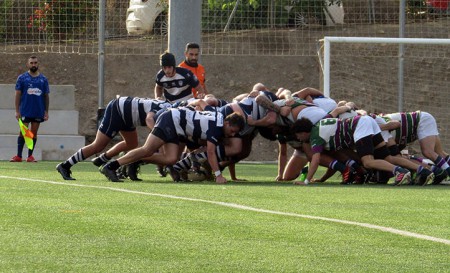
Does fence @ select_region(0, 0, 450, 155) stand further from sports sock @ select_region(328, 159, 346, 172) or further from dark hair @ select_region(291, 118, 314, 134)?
dark hair @ select_region(291, 118, 314, 134)

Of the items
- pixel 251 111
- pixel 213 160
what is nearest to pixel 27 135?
pixel 251 111

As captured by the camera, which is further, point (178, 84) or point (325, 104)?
A: point (178, 84)

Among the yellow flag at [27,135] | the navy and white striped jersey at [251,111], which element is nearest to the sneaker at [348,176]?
the navy and white striped jersey at [251,111]

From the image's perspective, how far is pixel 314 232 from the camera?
26.8 ft

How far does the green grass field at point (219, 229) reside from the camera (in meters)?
6.62

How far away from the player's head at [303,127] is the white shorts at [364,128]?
525 millimetres

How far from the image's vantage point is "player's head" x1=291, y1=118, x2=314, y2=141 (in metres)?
14.2

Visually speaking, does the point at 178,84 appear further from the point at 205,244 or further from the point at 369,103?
the point at 205,244

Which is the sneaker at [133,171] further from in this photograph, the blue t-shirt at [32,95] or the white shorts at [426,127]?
the blue t-shirt at [32,95]

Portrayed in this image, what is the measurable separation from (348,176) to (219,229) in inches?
256

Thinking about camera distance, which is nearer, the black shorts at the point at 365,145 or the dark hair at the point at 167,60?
the black shorts at the point at 365,145

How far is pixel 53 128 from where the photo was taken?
22.2 metres

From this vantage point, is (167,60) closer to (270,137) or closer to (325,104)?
(270,137)

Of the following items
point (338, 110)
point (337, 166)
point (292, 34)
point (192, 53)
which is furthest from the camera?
point (292, 34)
